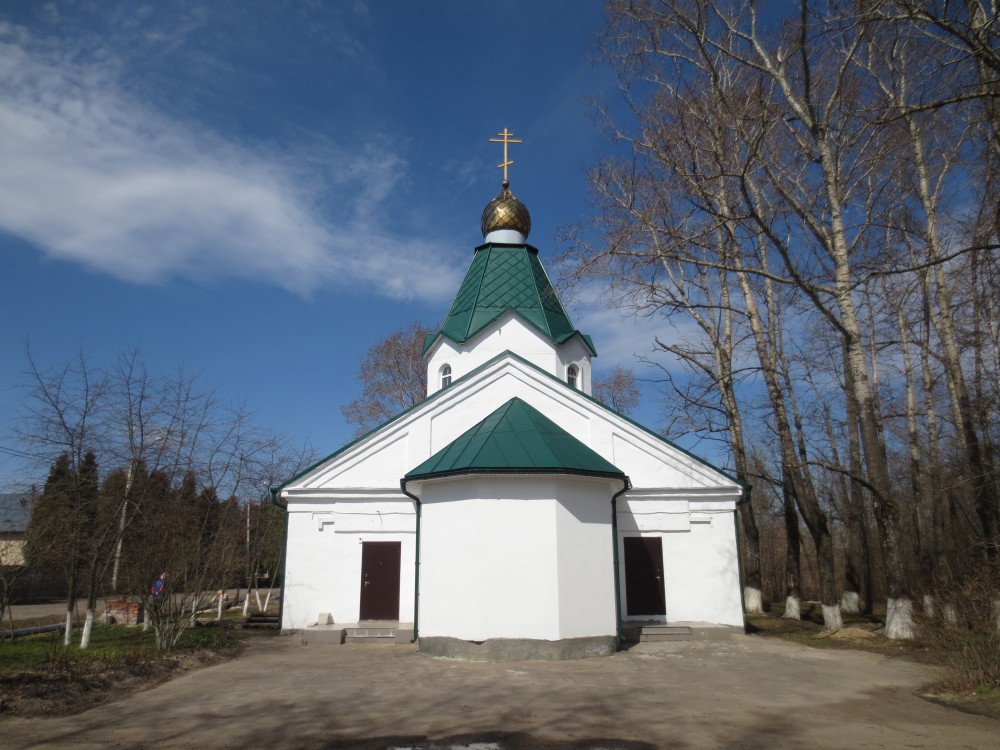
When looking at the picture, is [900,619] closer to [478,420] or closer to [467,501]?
[467,501]

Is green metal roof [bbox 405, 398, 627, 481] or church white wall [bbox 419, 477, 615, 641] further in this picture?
green metal roof [bbox 405, 398, 627, 481]

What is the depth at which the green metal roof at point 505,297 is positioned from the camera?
18.1 metres

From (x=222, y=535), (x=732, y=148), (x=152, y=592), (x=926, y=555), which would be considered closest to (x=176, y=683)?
(x=152, y=592)

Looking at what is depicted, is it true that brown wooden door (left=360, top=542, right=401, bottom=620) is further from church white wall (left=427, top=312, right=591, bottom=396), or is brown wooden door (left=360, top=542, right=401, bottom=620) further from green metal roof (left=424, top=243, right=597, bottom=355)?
green metal roof (left=424, top=243, right=597, bottom=355)

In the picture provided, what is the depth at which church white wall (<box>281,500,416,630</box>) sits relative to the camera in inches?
574

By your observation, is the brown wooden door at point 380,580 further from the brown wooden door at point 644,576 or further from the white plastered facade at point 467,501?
the brown wooden door at point 644,576

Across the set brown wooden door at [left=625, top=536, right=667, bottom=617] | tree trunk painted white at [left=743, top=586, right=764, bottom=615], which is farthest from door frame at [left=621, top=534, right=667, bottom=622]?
tree trunk painted white at [left=743, top=586, right=764, bottom=615]

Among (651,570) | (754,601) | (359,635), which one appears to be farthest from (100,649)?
(754,601)

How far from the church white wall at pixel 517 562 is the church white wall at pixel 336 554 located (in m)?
2.89

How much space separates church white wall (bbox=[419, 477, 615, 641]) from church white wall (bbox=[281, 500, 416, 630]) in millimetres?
2885

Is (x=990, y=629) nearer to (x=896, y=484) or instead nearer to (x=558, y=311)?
(x=558, y=311)

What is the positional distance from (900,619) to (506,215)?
1448 centimetres

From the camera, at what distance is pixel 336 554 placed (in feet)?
48.8

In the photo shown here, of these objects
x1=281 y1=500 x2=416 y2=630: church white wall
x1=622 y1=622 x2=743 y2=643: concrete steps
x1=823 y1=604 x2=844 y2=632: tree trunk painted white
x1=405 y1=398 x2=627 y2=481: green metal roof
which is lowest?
x1=622 y1=622 x2=743 y2=643: concrete steps
